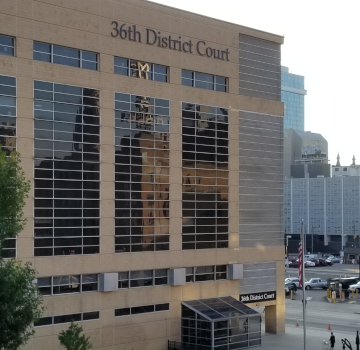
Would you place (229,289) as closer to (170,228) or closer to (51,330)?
(170,228)

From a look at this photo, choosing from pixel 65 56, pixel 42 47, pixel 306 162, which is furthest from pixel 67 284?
pixel 306 162

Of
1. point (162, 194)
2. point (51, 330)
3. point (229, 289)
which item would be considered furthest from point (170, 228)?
point (51, 330)

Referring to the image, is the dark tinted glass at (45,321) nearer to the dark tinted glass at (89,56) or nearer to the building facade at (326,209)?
the dark tinted glass at (89,56)

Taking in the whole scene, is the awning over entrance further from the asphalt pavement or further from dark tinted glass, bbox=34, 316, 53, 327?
dark tinted glass, bbox=34, 316, 53, 327

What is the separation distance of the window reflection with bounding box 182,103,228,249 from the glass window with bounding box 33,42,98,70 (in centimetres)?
701

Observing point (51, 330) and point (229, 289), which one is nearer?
point (51, 330)

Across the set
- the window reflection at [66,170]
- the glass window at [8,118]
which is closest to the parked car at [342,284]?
the window reflection at [66,170]

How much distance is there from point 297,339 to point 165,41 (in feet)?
68.5

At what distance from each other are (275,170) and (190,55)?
34.6ft

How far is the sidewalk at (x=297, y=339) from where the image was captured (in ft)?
147

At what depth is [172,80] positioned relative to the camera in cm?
4394

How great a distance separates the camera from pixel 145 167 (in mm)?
42656

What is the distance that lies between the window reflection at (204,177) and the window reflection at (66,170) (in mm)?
6546

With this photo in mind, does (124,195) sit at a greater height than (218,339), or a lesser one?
greater
